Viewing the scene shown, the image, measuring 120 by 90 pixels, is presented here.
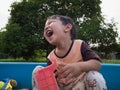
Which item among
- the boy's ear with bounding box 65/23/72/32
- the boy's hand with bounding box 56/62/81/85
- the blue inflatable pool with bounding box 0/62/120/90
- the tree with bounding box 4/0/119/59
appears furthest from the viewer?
the tree with bounding box 4/0/119/59

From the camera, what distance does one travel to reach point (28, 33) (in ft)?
60.6

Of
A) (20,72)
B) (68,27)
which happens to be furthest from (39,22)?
(68,27)

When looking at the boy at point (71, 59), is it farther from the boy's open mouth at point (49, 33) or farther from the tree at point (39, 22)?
the tree at point (39, 22)

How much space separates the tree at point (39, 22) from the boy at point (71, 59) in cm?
1627

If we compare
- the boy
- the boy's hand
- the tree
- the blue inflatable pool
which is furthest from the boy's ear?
the tree

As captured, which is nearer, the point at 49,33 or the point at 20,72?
the point at 49,33

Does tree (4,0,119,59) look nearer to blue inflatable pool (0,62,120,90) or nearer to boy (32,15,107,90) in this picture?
blue inflatable pool (0,62,120,90)

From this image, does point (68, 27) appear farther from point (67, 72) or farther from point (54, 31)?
point (67, 72)

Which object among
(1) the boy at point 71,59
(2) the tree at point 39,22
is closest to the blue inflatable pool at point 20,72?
(1) the boy at point 71,59

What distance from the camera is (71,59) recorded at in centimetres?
145

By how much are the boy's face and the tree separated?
1630cm

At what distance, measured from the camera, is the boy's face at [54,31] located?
4.63 feet

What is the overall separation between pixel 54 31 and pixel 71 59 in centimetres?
14

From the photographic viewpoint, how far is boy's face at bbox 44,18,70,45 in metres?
1.41
